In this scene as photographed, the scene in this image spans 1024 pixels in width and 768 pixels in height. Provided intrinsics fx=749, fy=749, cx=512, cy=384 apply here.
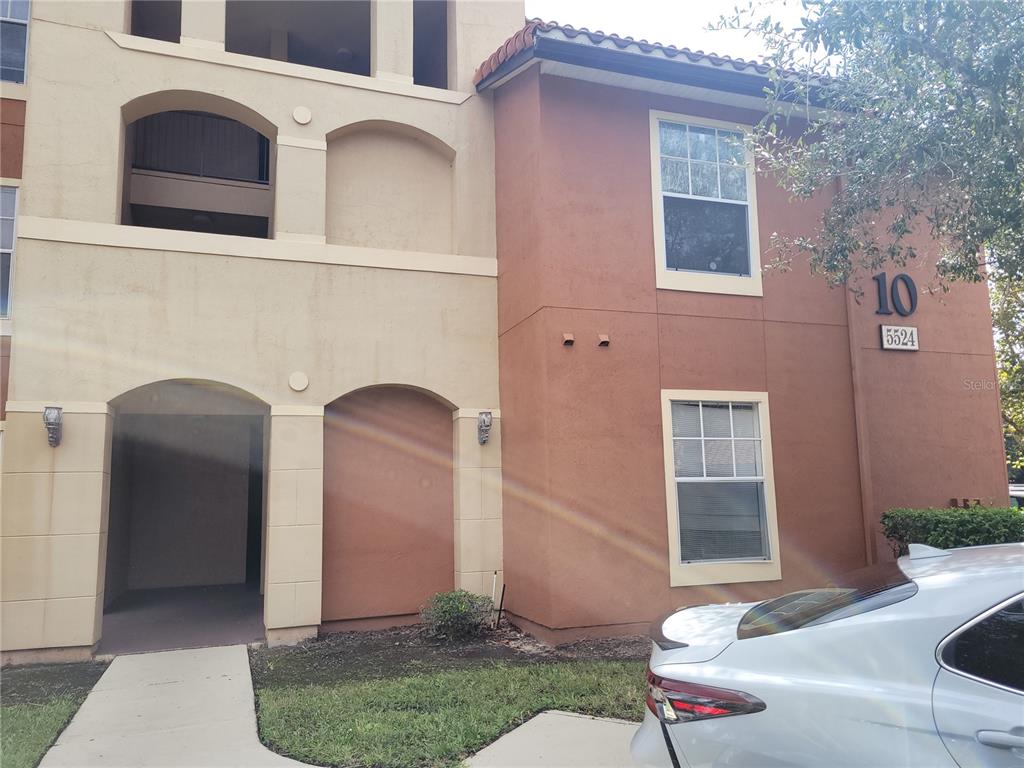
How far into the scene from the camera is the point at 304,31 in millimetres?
11320

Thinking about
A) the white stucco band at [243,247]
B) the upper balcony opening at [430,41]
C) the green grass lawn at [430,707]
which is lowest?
the green grass lawn at [430,707]

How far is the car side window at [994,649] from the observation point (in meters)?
2.49

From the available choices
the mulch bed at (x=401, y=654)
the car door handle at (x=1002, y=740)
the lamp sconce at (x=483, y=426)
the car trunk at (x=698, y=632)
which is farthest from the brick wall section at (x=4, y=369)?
the car door handle at (x=1002, y=740)

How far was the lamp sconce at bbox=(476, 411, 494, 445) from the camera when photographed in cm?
856

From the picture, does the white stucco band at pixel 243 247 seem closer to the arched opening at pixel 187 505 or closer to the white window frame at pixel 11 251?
the white window frame at pixel 11 251

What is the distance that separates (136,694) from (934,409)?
9.15 metres

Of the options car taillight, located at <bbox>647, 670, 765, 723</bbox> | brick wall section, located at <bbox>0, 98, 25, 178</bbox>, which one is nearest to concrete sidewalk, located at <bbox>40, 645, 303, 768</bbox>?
car taillight, located at <bbox>647, 670, 765, 723</bbox>

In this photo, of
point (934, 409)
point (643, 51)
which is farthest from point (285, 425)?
point (934, 409)

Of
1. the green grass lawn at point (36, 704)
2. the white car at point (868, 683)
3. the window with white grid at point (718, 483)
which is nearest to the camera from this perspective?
the white car at point (868, 683)

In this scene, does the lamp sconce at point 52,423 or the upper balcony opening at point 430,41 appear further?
the upper balcony opening at point 430,41

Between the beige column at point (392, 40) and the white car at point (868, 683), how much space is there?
8.02 metres

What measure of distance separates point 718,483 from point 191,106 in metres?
7.25

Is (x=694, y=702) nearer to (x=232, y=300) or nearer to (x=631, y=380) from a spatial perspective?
(x=631, y=380)

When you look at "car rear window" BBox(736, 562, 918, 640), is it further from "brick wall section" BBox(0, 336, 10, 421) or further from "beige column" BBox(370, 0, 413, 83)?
"beige column" BBox(370, 0, 413, 83)
